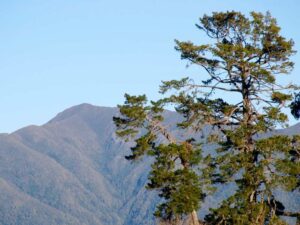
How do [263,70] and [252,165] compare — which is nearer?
[252,165]

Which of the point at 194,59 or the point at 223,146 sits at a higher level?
the point at 194,59

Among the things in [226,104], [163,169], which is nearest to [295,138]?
[226,104]

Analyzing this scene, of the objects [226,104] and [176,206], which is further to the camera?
[226,104]

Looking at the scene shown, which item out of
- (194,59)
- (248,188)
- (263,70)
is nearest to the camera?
(248,188)

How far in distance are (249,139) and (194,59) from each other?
Answer: 20.6 feet

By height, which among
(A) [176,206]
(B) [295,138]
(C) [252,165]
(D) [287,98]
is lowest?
(A) [176,206]

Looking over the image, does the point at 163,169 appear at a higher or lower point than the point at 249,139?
→ lower

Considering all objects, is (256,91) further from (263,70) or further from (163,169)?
(163,169)

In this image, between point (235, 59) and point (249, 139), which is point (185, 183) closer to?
point (249, 139)

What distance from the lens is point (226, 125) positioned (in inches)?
1436

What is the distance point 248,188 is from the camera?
32469 millimetres

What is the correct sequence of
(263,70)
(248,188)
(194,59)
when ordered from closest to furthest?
(248,188)
(263,70)
(194,59)

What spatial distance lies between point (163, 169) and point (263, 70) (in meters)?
8.15

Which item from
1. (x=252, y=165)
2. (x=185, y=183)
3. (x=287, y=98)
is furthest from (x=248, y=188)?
(x=287, y=98)
